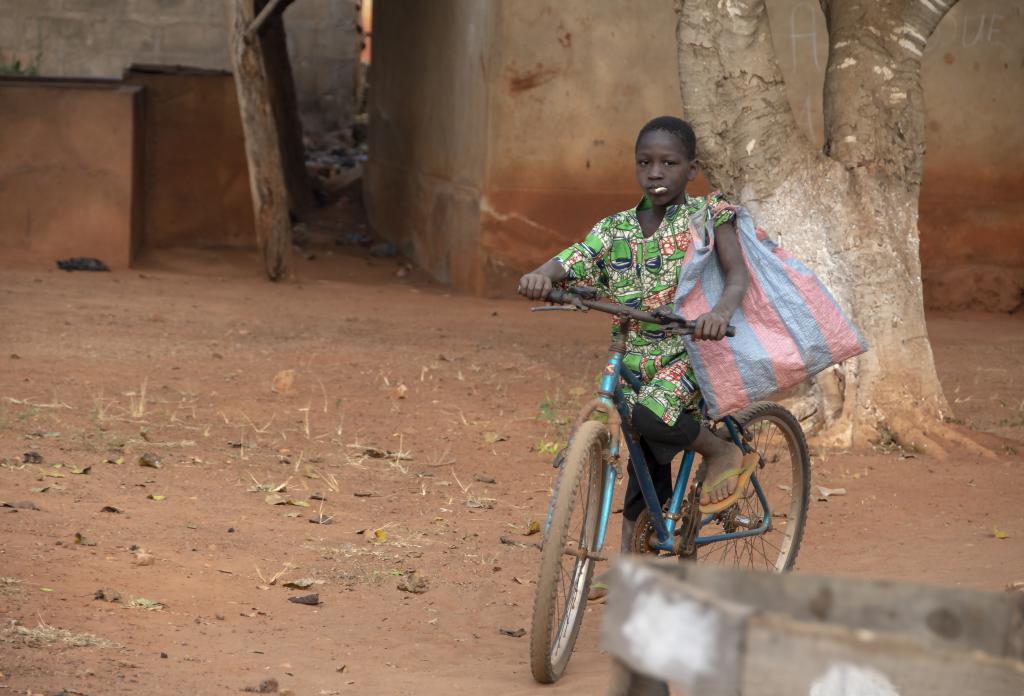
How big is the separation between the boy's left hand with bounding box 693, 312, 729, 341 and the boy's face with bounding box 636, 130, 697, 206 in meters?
0.50

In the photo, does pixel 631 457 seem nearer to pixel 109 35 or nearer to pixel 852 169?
pixel 852 169

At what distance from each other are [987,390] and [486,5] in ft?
16.4

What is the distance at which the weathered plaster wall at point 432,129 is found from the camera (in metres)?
11.0

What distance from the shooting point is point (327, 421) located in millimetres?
6750

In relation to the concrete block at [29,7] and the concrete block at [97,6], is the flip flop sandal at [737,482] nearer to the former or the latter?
the concrete block at [97,6]

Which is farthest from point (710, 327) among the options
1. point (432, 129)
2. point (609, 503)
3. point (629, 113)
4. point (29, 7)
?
point (29, 7)

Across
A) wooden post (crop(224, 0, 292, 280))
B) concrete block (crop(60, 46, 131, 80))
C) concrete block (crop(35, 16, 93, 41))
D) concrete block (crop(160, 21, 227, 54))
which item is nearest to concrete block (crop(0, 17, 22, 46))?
concrete block (crop(35, 16, 93, 41))

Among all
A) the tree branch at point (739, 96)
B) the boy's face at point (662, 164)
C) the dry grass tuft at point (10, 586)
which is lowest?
the dry grass tuft at point (10, 586)

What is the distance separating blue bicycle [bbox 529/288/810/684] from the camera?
3.45m

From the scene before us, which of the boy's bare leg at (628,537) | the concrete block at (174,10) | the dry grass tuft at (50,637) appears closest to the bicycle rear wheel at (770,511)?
the boy's bare leg at (628,537)

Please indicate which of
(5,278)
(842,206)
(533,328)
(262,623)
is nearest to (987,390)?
(842,206)

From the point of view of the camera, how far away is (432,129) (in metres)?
12.4

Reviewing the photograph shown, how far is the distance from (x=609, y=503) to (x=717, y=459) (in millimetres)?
482

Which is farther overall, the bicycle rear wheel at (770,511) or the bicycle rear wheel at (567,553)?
the bicycle rear wheel at (770,511)
